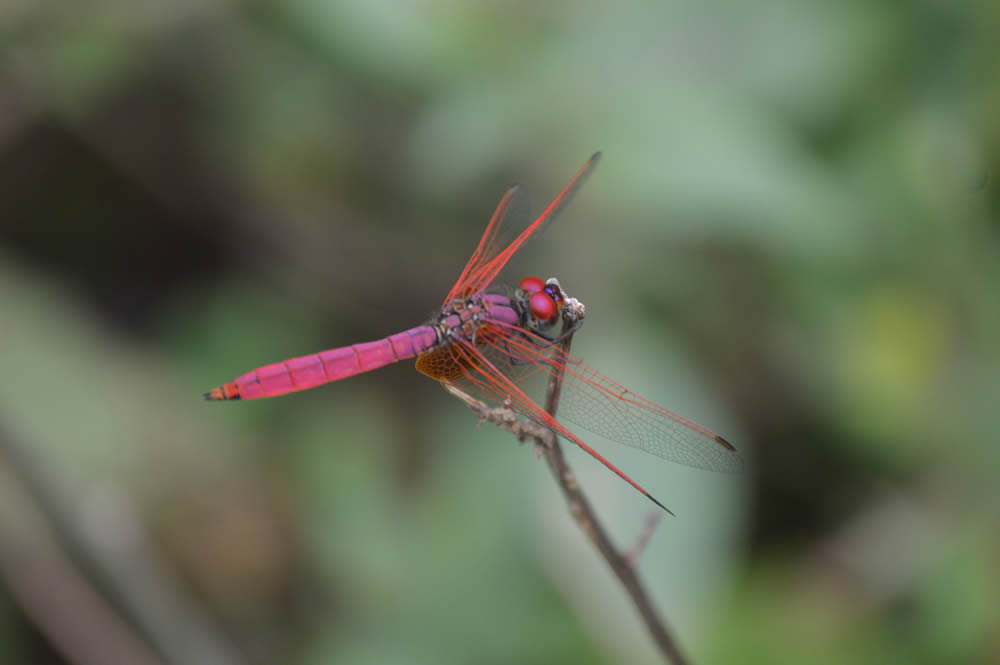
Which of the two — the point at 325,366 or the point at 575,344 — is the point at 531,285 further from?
the point at 575,344

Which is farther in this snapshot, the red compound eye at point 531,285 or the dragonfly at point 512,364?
the red compound eye at point 531,285

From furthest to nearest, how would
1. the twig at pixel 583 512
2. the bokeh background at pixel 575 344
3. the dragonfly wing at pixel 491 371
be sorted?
the bokeh background at pixel 575 344 < the dragonfly wing at pixel 491 371 < the twig at pixel 583 512

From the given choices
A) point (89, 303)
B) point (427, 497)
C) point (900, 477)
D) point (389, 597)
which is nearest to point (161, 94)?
point (89, 303)

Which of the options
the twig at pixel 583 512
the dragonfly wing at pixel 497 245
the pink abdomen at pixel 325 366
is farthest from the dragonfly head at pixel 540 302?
the twig at pixel 583 512

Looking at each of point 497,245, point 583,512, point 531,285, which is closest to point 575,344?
point 497,245

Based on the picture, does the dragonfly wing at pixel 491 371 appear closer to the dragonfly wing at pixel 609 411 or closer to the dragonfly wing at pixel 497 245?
the dragonfly wing at pixel 609 411

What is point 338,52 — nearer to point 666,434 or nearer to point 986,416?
point 666,434

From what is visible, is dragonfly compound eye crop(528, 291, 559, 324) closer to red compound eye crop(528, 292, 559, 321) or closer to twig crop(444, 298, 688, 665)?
red compound eye crop(528, 292, 559, 321)
